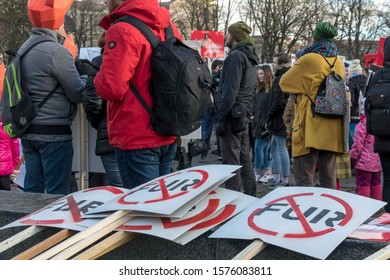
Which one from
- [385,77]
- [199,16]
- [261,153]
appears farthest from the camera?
[199,16]

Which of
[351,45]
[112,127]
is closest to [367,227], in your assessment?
[112,127]

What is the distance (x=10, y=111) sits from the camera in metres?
4.21

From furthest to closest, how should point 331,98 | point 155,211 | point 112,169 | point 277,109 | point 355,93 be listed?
point 355,93 < point 277,109 < point 331,98 < point 112,169 < point 155,211

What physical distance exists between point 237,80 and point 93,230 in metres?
3.74

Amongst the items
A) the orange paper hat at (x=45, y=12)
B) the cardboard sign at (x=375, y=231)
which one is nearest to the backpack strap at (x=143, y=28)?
the orange paper hat at (x=45, y=12)

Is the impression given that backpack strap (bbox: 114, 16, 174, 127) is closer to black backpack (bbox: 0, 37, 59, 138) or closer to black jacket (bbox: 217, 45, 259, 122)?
black backpack (bbox: 0, 37, 59, 138)

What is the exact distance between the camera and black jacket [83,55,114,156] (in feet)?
13.6

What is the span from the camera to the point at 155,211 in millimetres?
2129

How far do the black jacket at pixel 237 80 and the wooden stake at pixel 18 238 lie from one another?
3487 mm

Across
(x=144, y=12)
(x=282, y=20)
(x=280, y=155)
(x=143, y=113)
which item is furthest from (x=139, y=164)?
(x=282, y=20)

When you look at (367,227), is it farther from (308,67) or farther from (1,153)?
(1,153)

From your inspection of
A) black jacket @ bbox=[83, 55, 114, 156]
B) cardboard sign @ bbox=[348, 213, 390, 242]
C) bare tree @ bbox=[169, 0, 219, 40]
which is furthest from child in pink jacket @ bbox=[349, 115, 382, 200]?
bare tree @ bbox=[169, 0, 219, 40]

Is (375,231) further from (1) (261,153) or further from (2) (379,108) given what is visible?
(1) (261,153)

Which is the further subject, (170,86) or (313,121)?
(313,121)
